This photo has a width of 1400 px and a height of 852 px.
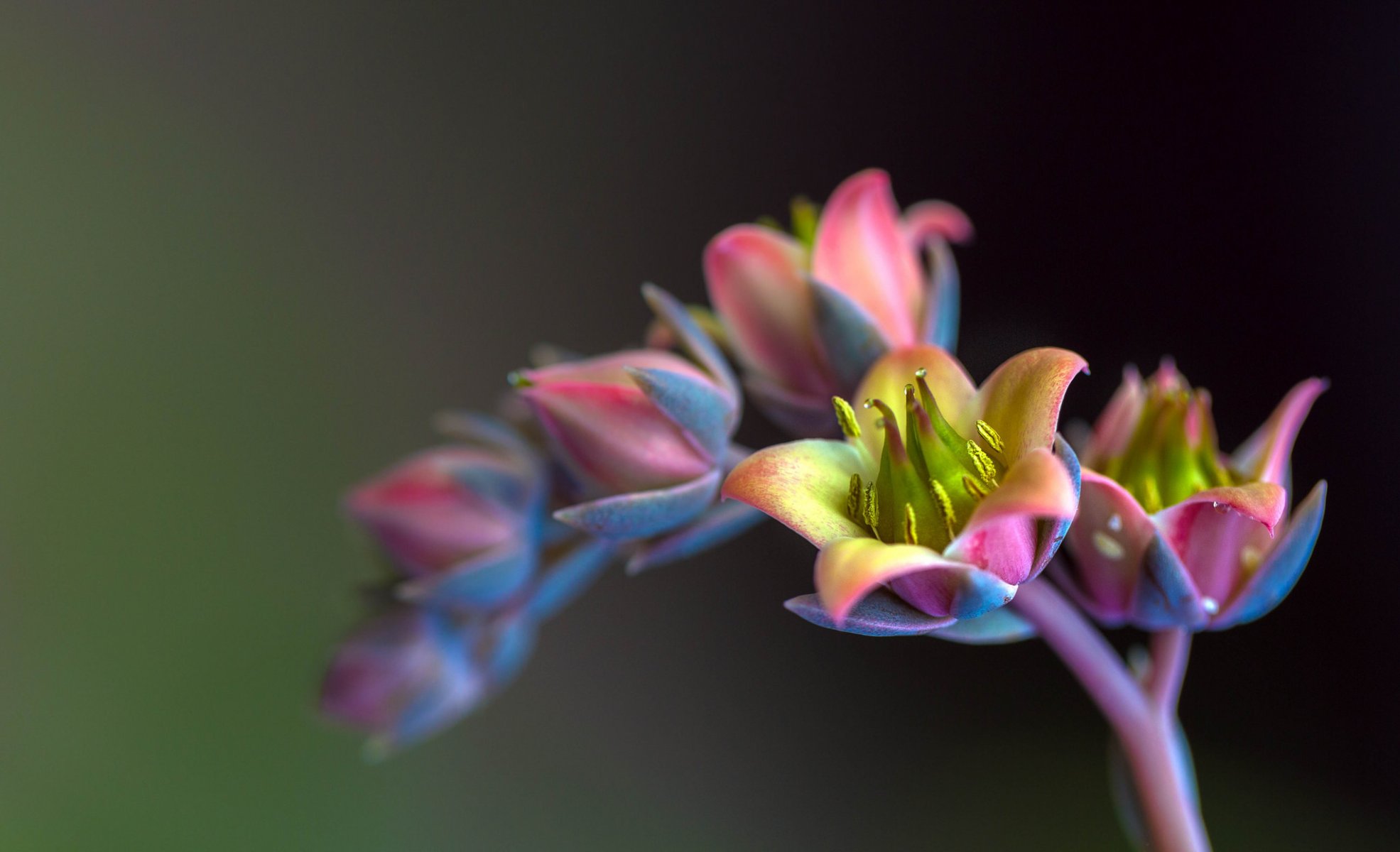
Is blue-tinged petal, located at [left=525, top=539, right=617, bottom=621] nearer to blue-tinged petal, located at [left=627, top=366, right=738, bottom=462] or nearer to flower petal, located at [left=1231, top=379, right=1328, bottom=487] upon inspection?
blue-tinged petal, located at [left=627, top=366, right=738, bottom=462]

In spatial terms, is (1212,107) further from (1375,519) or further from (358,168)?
(358,168)

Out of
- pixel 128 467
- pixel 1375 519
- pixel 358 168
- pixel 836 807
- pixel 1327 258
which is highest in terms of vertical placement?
pixel 358 168

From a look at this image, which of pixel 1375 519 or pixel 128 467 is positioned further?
pixel 128 467

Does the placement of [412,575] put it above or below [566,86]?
below

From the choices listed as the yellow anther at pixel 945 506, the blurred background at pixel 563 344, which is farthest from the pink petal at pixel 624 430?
the blurred background at pixel 563 344

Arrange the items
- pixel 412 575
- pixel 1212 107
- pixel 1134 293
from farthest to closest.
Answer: pixel 1212 107 < pixel 1134 293 < pixel 412 575

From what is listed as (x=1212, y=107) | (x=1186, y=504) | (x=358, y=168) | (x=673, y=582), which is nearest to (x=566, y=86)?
(x=358, y=168)

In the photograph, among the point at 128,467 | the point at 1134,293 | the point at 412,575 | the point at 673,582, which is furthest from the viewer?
the point at 673,582

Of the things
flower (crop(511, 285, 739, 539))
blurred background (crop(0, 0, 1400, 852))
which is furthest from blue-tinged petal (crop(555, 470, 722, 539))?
blurred background (crop(0, 0, 1400, 852))
